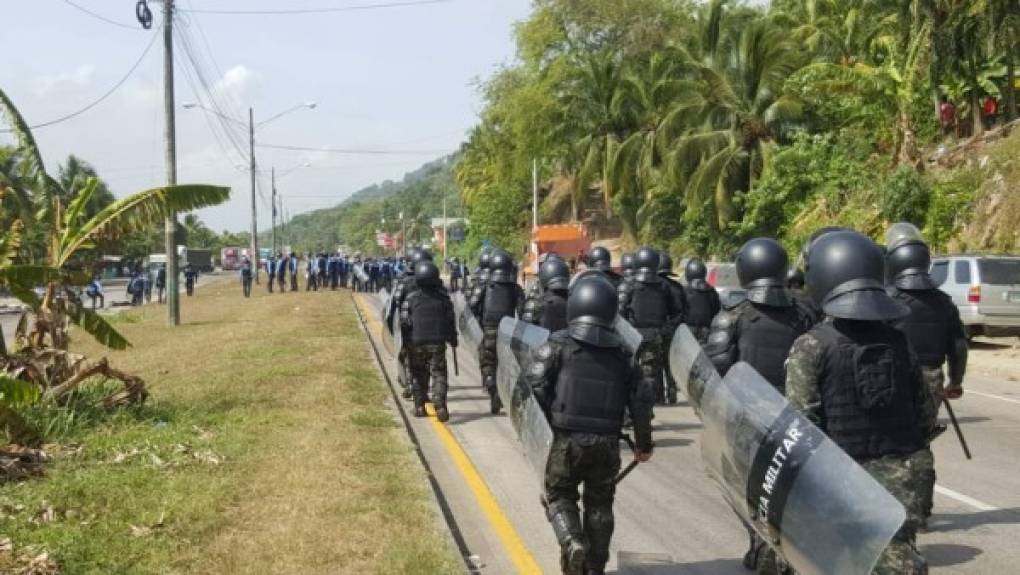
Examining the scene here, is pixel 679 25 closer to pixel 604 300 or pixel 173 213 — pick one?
pixel 173 213

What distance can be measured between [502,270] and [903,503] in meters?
8.58

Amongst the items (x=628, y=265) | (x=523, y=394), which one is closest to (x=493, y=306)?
(x=628, y=265)

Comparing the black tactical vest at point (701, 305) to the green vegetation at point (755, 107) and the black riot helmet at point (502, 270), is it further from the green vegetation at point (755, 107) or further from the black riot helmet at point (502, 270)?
the green vegetation at point (755, 107)

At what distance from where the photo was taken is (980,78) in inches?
1227

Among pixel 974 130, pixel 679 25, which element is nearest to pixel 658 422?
pixel 974 130

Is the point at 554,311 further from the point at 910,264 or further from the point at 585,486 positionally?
the point at 585,486

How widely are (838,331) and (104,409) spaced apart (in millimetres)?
8644

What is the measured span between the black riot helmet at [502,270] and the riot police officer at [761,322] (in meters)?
5.82

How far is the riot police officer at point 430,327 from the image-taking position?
1145cm

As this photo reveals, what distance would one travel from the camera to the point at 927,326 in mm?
7090

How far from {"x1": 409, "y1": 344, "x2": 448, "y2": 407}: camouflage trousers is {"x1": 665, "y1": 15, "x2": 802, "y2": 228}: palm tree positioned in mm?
26713

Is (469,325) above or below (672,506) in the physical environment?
above

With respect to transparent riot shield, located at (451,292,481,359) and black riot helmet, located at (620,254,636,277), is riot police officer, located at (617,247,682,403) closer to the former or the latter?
black riot helmet, located at (620,254,636,277)

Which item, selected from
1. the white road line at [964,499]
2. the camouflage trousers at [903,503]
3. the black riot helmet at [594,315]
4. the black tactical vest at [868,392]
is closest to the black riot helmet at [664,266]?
the white road line at [964,499]
